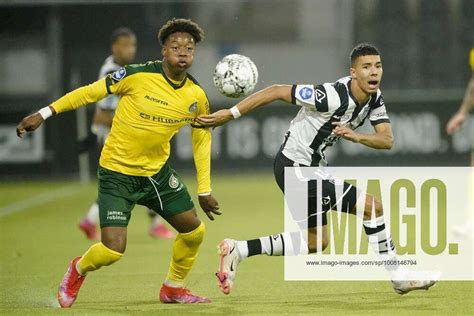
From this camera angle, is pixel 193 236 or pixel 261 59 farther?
pixel 261 59

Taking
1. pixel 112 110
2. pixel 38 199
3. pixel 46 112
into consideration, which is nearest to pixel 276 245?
pixel 46 112

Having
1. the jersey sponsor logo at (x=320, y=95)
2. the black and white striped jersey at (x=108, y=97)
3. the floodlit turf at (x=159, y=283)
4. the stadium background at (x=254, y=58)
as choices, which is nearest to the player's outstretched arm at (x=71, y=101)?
the floodlit turf at (x=159, y=283)

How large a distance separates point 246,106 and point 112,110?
4912 mm

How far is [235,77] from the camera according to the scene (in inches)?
298

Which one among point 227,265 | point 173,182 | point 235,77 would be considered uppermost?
point 235,77

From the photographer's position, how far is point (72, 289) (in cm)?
766

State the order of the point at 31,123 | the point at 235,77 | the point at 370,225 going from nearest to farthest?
1. the point at 31,123
2. the point at 235,77
3. the point at 370,225

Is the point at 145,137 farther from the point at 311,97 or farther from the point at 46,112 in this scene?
the point at 311,97

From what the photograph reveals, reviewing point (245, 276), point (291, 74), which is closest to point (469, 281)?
point (245, 276)

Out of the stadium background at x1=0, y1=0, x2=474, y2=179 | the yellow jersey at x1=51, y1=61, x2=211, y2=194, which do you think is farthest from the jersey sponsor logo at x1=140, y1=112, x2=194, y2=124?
the stadium background at x1=0, y1=0, x2=474, y2=179

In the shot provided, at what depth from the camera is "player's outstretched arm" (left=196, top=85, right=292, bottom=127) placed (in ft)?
24.5

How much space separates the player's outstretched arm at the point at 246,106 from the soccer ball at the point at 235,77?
109 mm

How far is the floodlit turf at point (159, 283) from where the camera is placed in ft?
24.7

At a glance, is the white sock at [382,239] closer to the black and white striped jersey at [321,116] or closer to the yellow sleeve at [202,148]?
the black and white striped jersey at [321,116]
